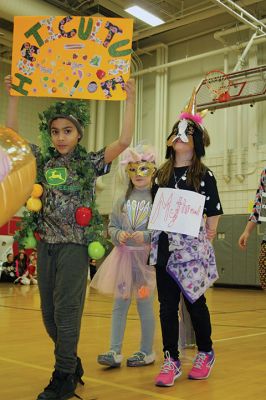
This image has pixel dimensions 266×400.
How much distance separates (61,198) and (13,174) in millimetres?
826

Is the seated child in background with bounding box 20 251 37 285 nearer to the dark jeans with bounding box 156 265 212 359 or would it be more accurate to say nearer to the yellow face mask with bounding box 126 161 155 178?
the yellow face mask with bounding box 126 161 155 178

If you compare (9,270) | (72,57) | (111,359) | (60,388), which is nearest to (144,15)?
(9,270)

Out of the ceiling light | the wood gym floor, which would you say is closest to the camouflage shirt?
the wood gym floor

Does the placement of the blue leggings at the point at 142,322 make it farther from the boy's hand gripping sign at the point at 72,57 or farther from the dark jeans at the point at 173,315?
the boy's hand gripping sign at the point at 72,57

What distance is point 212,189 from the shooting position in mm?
2500

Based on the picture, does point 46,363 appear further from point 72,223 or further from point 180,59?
point 180,59

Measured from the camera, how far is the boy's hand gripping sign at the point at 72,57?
2180mm

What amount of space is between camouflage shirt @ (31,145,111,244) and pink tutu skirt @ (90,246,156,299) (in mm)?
709

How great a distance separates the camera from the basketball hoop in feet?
29.7

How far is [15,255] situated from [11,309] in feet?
18.3

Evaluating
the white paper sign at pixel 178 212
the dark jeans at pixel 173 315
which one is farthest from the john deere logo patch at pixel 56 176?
the dark jeans at pixel 173 315

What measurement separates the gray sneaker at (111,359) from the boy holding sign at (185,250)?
35cm

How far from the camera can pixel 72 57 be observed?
221 cm

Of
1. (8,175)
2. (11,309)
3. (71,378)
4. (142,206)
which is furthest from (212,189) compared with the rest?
(11,309)
